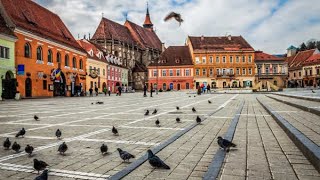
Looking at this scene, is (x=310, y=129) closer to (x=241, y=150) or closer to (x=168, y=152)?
(x=241, y=150)

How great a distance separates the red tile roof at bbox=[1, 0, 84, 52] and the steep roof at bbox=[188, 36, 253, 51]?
41.0 m

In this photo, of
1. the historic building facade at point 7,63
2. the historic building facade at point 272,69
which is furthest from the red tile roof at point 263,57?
the historic building facade at point 7,63

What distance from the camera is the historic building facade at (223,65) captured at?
78.9 metres

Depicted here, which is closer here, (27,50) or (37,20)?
(27,50)

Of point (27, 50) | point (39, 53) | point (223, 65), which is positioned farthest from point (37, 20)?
point (223, 65)

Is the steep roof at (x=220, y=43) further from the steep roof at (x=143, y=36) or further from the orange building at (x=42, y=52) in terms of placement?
the orange building at (x=42, y=52)

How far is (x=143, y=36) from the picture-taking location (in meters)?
96.3

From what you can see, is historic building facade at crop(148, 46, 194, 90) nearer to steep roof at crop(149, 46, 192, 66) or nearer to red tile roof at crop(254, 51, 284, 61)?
steep roof at crop(149, 46, 192, 66)

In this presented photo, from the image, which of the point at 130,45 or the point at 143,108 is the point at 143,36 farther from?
the point at 143,108

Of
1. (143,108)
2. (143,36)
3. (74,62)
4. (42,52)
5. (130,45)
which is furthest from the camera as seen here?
(143,36)

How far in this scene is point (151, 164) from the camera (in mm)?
4309

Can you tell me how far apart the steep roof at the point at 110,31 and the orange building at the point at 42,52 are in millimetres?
30156

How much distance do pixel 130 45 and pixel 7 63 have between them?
5732 centimetres

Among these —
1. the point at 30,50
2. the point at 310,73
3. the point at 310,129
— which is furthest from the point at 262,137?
the point at 310,73
